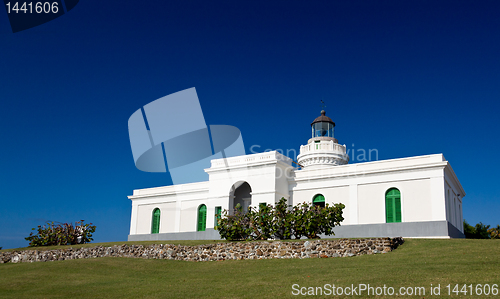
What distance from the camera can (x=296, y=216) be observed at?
2106 centimetres

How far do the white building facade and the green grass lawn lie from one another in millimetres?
4752

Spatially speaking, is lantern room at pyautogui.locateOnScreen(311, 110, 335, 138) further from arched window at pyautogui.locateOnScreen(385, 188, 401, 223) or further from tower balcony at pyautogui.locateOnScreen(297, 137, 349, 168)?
arched window at pyautogui.locateOnScreen(385, 188, 401, 223)

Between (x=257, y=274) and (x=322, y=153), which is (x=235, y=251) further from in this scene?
(x=322, y=153)

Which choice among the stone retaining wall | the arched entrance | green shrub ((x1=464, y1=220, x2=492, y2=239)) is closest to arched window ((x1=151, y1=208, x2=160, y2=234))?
the arched entrance

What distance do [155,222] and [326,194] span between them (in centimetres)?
1395

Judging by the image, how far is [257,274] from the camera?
14.2 metres

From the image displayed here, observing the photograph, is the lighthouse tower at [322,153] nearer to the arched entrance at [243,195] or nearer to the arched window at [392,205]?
the arched entrance at [243,195]

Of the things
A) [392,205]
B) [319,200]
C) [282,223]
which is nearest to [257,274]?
[282,223]

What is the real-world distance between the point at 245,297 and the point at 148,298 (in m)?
2.73

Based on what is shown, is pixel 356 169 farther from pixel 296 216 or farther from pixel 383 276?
pixel 383 276

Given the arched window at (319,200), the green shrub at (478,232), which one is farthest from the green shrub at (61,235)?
the green shrub at (478,232)

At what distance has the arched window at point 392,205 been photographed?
2303cm

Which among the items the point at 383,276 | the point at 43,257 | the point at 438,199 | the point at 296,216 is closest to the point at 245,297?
the point at 383,276

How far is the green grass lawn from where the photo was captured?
37.2 ft
